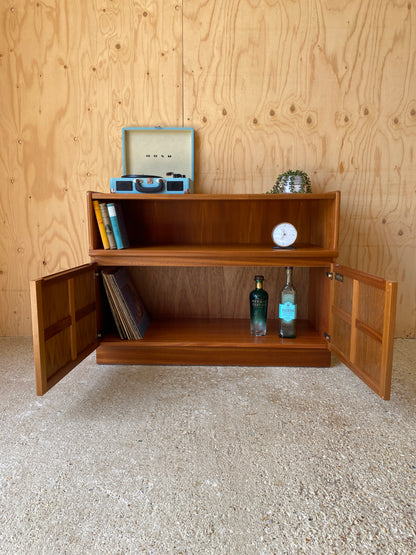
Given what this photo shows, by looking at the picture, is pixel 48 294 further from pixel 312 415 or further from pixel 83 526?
pixel 312 415

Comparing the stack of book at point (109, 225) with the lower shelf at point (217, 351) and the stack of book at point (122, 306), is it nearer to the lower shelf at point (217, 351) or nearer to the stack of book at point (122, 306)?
the stack of book at point (122, 306)

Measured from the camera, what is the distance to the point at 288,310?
1.80 meters

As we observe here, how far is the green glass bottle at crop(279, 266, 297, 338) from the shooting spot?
180 cm

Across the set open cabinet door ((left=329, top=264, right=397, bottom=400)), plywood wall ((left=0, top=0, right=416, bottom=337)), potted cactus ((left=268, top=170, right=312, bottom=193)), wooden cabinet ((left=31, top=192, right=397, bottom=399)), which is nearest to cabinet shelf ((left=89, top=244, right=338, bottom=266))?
wooden cabinet ((left=31, top=192, right=397, bottom=399))

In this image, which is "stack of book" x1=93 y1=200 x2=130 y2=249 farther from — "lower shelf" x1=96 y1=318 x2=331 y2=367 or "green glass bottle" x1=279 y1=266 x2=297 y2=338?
"green glass bottle" x1=279 y1=266 x2=297 y2=338

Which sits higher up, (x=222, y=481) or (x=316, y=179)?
(x=316, y=179)

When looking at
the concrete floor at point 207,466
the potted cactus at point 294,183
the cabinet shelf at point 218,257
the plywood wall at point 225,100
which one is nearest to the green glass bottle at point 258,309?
the cabinet shelf at point 218,257

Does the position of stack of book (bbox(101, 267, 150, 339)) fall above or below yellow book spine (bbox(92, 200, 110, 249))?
below

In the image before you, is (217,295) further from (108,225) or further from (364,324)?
(364,324)

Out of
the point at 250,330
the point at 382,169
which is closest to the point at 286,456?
the point at 250,330

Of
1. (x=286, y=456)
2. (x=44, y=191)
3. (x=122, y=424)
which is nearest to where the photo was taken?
(x=286, y=456)

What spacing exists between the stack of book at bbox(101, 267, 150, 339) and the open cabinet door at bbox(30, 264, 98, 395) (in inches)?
3.0

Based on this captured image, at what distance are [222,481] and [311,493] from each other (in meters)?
0.23

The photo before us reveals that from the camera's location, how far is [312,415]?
133 centimetres
